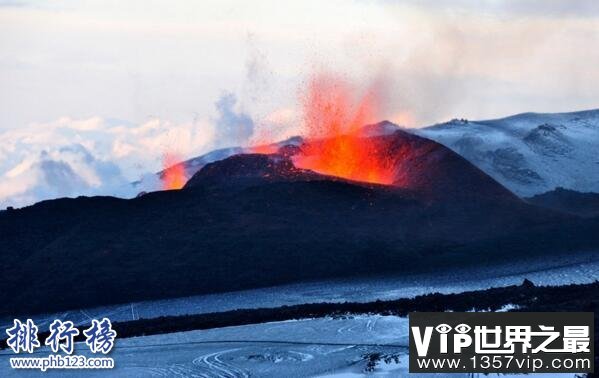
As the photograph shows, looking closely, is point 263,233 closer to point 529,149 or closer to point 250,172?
point 250,172

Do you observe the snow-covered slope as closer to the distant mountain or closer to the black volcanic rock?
the distant mountain

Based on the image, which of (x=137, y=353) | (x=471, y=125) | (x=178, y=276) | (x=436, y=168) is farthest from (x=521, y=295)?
(x=471, y=125)

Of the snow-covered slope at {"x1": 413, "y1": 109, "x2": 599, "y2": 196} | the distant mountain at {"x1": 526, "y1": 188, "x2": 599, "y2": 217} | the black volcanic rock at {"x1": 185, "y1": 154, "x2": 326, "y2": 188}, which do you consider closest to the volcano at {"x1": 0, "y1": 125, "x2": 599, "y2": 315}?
the black volcanic rock at {"x1": 185, "y1": 154, "x2": 326, "y2": 188}

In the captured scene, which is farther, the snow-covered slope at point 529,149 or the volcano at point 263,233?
the snow-covered slope at point 529,149

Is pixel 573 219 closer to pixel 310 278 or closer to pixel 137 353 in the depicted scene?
pixel 310 278

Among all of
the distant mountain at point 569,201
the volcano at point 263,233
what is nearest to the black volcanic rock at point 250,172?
the volcano at point 263,233

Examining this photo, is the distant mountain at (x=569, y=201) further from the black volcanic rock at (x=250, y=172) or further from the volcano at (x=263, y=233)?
the black volcanic rock at (x=250, y=172)

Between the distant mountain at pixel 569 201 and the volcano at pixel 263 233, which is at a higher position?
the distant mountain at pixel 569 201
